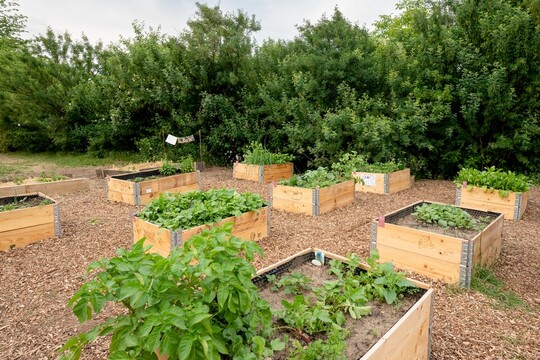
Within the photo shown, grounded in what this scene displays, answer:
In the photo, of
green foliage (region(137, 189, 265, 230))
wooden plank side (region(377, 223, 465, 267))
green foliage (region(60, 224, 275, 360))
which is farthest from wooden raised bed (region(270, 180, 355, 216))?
green foliage (region(60, 224, 275, 360))

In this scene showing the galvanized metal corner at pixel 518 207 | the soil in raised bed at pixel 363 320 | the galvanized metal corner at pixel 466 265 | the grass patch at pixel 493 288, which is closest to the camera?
the soil in raised bed at pixel 363 320

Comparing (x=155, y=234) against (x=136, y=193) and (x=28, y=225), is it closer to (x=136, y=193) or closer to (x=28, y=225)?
(x=28, y=225)

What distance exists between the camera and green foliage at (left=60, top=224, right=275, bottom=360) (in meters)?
1.36

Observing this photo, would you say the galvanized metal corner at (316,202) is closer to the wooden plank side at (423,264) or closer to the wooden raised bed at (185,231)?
the wooden raised bed at (185,231)

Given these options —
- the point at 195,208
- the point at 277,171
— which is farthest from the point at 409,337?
the point at 277,171

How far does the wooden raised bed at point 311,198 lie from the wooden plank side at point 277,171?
8.61 feet

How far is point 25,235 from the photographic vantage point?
439 cm

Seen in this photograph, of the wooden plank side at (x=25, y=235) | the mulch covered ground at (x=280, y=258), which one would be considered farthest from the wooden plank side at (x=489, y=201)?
the wooden plank side at (x=25, y=235)

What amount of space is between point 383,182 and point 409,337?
5363 millimetres

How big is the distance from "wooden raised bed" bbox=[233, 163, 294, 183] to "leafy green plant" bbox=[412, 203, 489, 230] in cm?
486

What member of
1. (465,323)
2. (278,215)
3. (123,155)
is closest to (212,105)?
(123,155)

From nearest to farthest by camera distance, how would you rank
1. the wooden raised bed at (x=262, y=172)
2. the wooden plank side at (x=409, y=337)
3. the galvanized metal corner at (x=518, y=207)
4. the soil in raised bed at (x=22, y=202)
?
the wooden plank side at (x=409, y=337) → the soil in raised bed at (x=22, y=202) → the galvanized metal corner at (x=518, y=207) → the wooden raised bed at (x=262, y=172)

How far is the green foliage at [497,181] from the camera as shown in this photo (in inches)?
212

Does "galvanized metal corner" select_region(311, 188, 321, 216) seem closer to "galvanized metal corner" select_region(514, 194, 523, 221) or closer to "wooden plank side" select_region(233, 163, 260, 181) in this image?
"galvanized metal corner" select_region(514, 194, 523, 221)
